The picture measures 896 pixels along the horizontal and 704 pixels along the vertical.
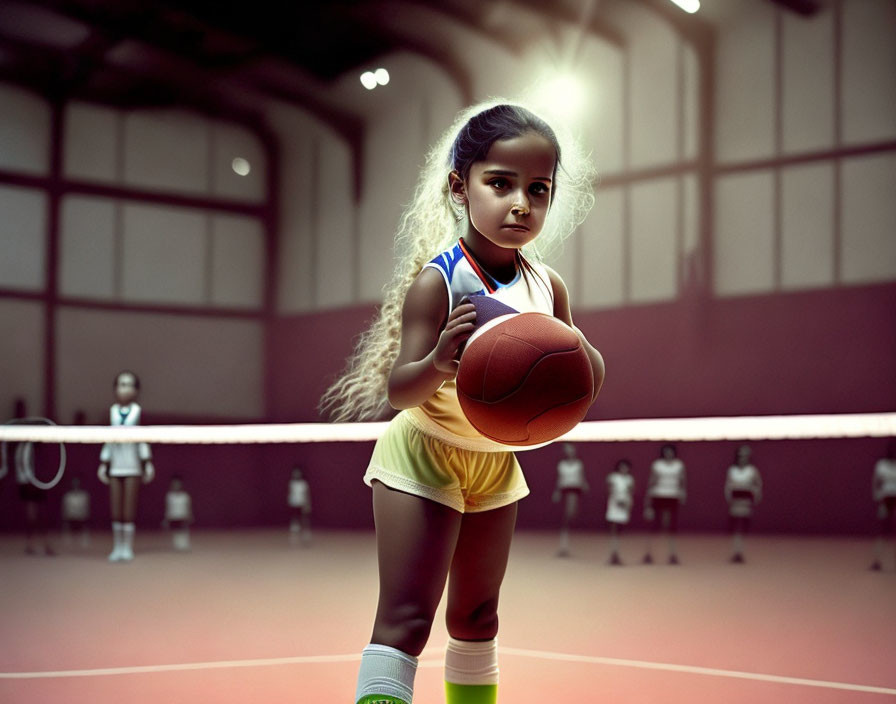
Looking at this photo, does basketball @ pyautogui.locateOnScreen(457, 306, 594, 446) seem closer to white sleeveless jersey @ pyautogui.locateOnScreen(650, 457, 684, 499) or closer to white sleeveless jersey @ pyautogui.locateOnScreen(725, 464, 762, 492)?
white sleeveless jersey @ pyautogui.locateOnScreen(650, 457, 684, 499)

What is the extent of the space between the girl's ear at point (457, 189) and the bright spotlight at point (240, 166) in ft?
45.8

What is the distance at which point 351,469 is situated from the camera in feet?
48.4

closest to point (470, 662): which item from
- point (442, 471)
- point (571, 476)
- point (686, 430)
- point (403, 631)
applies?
point (403, 631)

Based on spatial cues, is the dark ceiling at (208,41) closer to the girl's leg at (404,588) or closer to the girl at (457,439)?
the girl at (457,439)

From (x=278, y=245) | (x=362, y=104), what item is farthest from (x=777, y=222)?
(x=278, y=245)

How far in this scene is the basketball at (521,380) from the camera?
169 cm

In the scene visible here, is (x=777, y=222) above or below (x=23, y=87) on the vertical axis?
below

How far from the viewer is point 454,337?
1.72 metres

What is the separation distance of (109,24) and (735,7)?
870 cm

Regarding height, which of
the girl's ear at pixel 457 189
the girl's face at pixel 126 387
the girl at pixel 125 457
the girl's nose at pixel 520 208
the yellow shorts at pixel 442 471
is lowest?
the girl at pixel 125 457

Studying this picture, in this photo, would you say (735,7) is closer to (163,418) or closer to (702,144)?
(702,144)

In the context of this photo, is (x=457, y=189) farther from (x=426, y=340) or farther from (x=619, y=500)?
(x=619, y=500)

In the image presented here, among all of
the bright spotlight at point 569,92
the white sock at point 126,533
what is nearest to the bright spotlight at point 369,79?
the bright spotlight at point 569,92

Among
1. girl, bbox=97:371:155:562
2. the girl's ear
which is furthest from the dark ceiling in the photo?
the girl's ear
